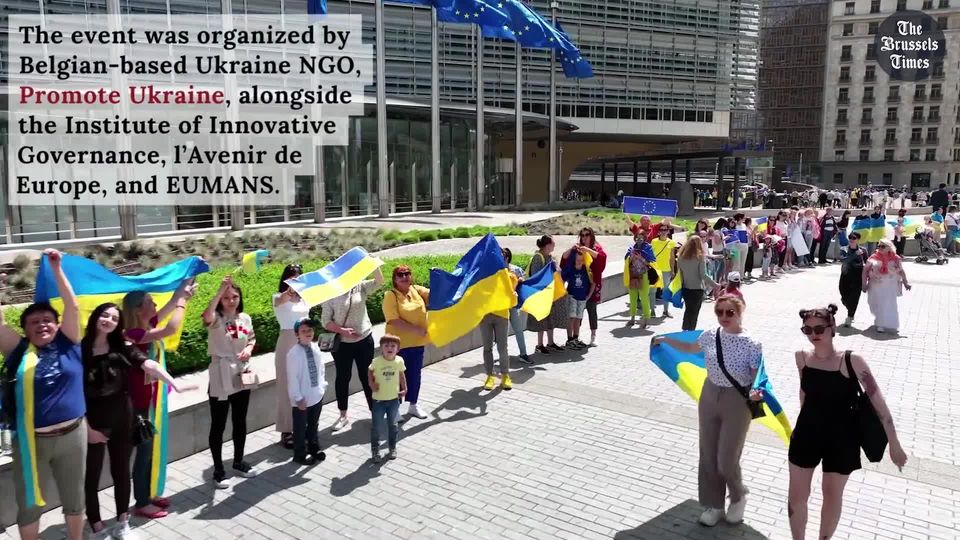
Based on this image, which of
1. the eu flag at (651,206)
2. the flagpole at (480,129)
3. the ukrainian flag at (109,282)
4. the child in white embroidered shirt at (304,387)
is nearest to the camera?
the ukrainian flag at (109,282)

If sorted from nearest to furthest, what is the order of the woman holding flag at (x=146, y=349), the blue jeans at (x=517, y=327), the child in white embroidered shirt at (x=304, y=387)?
the woman holding flag at (x=146, y=349)
the child in white embroidered shirt at (x=304, y=387)
the blue jeans at (x=517, y=327)

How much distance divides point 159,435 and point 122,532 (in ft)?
2.54

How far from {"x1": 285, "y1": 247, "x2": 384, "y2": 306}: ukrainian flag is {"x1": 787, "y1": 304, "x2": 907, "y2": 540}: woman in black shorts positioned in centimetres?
423

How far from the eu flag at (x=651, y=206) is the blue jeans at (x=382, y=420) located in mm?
11800

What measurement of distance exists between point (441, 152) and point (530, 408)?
3129cm

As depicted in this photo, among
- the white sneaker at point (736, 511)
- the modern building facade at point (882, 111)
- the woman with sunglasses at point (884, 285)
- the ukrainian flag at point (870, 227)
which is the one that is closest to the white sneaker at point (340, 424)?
the white sneaker at point (736, 511)

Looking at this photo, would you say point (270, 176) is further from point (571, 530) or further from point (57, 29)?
point (571, 530)

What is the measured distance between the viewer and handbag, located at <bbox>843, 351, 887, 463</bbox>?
15.6 feet

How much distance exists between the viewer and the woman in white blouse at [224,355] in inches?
245

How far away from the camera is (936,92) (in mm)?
98250

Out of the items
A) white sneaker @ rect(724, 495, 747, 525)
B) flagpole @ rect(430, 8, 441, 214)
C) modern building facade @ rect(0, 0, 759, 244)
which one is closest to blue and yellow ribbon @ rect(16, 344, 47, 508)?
white sneaker @ rect(724, 495, 747, 525)

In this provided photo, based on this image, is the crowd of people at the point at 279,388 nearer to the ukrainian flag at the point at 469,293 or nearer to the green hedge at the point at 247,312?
the ukrainian flag at the point at 469,293

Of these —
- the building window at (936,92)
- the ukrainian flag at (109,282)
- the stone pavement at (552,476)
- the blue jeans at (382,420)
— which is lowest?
the stone pavement at (552,476)

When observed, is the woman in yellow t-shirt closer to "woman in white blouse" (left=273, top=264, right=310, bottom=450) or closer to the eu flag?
"woman in white blouse" (left=273, top=264, right=310, bottom=450)
